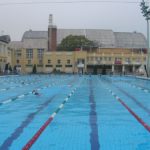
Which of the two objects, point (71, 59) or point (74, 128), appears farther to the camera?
point (71, 59)

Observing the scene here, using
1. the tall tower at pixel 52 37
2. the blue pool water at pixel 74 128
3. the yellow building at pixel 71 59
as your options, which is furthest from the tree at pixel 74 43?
the blue pool water at pixel 74 128

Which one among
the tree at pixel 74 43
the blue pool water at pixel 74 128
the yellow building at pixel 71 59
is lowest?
the blue pool water at pixel 74 128

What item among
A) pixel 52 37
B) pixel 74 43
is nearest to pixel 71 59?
pixel 74 43

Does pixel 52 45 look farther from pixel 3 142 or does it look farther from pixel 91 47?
pixel 3 142

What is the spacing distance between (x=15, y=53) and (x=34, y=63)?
4214 mm

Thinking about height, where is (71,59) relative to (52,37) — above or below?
below

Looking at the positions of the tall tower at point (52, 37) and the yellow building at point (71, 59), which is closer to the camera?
the yellow building at point (71, 59)

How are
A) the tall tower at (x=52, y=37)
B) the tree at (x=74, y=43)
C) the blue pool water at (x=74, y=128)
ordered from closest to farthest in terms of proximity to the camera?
the blue pool water at (x=74, y=128) → the tree at (x=74, y=43) → the tall tower at (x=52, y=37)

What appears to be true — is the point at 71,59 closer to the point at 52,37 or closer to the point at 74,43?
the point at 74,43

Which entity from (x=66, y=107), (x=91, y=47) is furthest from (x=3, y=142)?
(x=91, y=47)

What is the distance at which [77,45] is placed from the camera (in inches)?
3455

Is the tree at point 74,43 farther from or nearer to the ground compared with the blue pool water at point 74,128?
farther from the ground

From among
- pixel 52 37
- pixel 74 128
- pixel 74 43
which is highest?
pixel 52 37

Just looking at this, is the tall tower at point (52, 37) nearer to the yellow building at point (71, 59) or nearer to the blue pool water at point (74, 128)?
the yellow building at point (71, 59)
